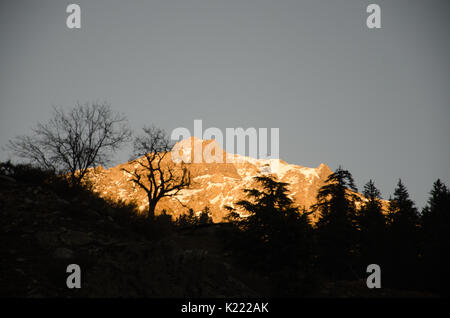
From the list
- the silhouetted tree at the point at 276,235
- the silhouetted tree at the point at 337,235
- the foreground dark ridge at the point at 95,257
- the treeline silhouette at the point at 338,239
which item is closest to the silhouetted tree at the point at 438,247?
the treeline silhouette at the point at 338,239

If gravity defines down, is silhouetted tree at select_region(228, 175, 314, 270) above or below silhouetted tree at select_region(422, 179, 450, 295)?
above

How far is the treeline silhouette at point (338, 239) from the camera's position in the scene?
10.3 m

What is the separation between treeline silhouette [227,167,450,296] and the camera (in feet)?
33.8

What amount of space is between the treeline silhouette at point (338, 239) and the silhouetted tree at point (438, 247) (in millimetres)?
69

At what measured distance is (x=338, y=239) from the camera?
22234 millimetres

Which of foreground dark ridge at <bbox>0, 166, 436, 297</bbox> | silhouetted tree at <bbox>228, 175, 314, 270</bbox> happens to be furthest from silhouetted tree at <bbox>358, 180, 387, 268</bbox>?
silhouetted tree at <bbox>228, 175, 314, 270</bbox>

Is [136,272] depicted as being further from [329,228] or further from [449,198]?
[449,198]

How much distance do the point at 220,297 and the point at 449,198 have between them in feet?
100

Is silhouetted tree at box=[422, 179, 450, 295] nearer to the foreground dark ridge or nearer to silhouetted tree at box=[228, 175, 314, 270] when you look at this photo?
the foreground dark ridge

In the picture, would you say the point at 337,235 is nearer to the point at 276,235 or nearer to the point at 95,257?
the point at 276,235

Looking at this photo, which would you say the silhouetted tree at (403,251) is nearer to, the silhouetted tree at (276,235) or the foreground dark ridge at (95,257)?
the foreground dark ridge at (95,257)

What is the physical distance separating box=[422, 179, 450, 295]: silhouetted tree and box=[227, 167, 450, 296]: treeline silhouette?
0.23 feet

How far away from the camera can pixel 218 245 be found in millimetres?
14086
